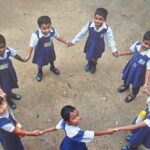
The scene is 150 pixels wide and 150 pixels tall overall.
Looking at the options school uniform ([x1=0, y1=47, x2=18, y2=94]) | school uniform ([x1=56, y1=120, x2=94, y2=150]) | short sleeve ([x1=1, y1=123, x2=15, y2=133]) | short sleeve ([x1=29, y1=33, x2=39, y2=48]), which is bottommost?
school uniform ([x1=56, y1=120, x2=94, y2=150])

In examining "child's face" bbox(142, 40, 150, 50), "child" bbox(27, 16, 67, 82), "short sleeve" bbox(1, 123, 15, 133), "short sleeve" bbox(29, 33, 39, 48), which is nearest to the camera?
"short sleeve" bbox(1, 123, 15, 133)

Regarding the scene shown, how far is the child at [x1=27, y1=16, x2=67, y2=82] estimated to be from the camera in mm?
4480

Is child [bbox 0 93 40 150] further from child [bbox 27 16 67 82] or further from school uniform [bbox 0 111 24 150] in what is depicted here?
child [bbox 27 16 67 82]

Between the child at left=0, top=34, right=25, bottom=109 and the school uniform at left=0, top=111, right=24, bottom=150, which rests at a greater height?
the child at left=0, top=34, right=25, bottom=109

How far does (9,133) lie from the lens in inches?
147

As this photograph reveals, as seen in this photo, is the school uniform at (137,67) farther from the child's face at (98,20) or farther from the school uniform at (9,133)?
the school uniform at (9,133)

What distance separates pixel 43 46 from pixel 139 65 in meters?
1.27

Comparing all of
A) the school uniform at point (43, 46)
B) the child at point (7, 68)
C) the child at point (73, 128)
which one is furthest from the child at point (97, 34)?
the child at point (73, 128)

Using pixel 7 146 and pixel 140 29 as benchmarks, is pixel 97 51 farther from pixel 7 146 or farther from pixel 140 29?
pixel 7 146

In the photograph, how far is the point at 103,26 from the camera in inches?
185

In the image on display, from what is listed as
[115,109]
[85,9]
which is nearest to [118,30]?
[85,9]

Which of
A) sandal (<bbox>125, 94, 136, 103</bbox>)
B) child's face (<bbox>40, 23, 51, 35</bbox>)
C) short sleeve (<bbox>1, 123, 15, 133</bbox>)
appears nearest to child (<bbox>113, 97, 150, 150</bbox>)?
sandal (<bbox>125, 94, 136, 103</bbox>)

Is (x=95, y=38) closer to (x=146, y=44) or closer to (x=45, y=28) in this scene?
(x=45, y=28)

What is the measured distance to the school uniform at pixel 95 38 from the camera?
472cm
